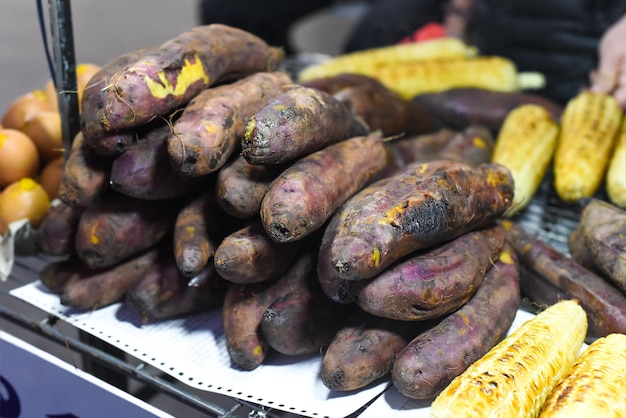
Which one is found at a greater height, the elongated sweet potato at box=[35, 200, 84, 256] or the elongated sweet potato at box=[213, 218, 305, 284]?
the elongated sweet potato at box=[213, 218, 305, 284]

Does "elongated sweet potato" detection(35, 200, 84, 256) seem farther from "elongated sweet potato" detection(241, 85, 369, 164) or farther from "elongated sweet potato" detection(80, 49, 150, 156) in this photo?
"elongated sweet potato" detection(241, 85, 369, 164)

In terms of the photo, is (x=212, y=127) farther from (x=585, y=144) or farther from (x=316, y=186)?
(x=585, y=144)

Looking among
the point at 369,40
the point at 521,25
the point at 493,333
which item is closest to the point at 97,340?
the point at 493,333

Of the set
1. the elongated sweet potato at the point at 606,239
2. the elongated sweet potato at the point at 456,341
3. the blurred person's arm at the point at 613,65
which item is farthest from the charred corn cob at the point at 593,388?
the blurred person's arm at the point at 613,65

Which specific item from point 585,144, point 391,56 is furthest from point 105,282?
point 391,56

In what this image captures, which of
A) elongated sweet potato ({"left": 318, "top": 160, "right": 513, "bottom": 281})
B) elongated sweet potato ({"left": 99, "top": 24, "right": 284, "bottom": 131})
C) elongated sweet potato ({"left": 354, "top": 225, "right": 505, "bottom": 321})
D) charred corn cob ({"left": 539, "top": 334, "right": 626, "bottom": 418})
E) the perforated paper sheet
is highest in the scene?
elongated sweet potato ({"left": 99, "top": 24, "right": 284, "bottom": 131})

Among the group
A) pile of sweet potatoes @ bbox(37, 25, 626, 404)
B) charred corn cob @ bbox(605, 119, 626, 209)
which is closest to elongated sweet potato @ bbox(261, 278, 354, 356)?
pile of sweet potatoes @ bbox(37, 25, 626, 404)
